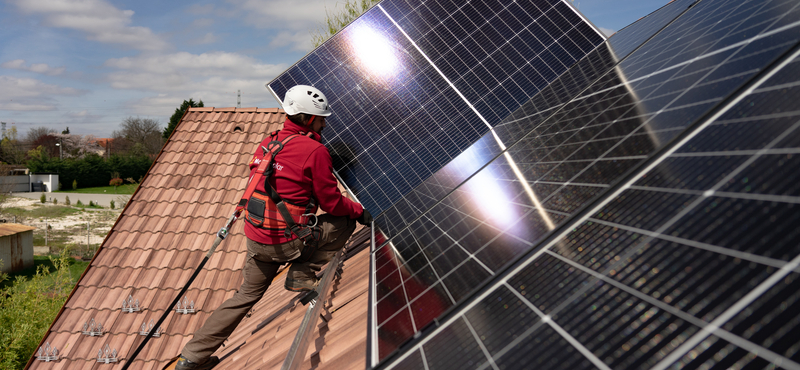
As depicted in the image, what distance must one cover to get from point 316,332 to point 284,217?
→ 101 centimetres

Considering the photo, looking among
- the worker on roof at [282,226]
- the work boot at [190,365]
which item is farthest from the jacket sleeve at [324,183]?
the work boot at [190,365]

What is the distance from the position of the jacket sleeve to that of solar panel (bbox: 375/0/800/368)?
94 cm

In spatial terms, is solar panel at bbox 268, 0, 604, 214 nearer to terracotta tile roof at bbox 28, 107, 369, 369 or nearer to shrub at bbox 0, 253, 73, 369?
terracotta tile roof at bbox 28, 107, 369, 369

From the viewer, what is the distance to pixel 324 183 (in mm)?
3607

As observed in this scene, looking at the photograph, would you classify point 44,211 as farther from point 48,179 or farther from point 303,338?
point 303,338

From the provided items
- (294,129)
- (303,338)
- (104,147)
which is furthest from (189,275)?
(104,147)

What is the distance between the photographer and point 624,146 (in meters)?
2.23

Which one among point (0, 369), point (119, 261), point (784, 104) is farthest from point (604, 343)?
point (0, 369)

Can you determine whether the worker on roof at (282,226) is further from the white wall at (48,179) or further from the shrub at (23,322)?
the white wall at (48,179)

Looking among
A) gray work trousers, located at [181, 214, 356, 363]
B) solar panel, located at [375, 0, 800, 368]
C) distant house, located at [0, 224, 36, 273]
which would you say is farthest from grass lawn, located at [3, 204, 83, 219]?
solar panel, located at [375, 0, 800, 368]

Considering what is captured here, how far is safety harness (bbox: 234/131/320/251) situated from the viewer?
3.54m

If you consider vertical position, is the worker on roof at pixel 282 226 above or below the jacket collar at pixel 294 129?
below

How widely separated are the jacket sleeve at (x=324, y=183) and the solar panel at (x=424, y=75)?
32.2 inches

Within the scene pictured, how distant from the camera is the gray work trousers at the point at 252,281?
3.60 meters
